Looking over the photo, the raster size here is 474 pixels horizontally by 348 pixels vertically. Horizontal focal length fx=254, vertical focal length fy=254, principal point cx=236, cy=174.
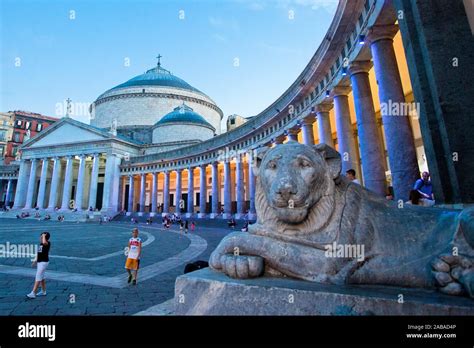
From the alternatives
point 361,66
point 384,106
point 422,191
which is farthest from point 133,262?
point 361,66

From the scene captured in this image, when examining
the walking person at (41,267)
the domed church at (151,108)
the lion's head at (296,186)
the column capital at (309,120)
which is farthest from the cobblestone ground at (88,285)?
the domed church at (151,108)

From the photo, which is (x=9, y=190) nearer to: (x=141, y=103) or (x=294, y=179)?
(x=141, y=103)

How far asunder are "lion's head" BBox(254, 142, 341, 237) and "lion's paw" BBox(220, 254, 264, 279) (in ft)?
1.34

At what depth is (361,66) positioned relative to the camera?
11.1 meters

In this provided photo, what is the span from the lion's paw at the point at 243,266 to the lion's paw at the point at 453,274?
147 centimetres

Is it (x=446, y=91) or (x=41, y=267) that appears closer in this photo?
(x=446, y=91)

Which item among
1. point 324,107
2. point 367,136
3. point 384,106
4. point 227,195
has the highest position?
point 324,107

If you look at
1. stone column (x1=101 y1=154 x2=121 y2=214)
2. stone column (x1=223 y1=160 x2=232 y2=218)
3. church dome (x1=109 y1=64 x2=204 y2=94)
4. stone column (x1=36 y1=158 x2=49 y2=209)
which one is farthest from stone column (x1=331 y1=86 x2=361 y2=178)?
church dome (x1=109 y1=64 x2=204 y2=94)

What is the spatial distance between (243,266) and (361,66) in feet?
38.1

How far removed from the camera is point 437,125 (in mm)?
5219

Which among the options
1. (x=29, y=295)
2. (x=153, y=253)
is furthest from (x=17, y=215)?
(x=29, y=295)

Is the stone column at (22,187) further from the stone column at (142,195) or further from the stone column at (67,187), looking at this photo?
the stone column at (142,195)
